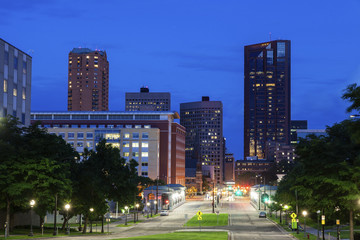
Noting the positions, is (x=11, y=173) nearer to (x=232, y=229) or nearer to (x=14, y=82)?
(x=14, y=82)

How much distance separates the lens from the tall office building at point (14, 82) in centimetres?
8412

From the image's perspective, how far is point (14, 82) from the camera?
289ft

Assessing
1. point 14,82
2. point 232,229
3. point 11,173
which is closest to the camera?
point 11,173

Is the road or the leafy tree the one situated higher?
the leafy tree

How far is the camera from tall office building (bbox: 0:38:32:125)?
84125mm

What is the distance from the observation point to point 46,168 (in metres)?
59.7

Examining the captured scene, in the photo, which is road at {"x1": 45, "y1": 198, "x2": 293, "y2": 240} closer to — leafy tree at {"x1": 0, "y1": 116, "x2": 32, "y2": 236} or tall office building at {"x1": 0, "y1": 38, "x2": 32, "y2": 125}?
leafy tree at {"x1": 0, "y1": 116, "x2": 32, "y2": 236}

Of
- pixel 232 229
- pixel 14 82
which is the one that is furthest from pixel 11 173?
pixel 232 229

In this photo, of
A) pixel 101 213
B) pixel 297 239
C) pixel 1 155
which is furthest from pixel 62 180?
pixel 297 239

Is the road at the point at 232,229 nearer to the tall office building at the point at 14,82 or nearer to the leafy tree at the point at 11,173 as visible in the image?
the leafy tree at the point at 11,173

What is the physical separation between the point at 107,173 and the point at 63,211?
8.52m

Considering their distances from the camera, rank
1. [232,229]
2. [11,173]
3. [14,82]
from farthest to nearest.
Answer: [14,82] → [232,229] → [11,173]

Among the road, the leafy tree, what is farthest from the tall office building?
the road

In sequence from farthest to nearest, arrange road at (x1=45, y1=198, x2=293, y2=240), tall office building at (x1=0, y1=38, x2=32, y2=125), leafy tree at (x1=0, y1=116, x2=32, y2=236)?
1. tall office building at (x1=0, y1=38, x2=32, y2=125)
2. road at (x1=45, y1=198, x2=293, y2=240)
3. leafy tree at (x1=0, y1=116, x2=32, y2=236)
